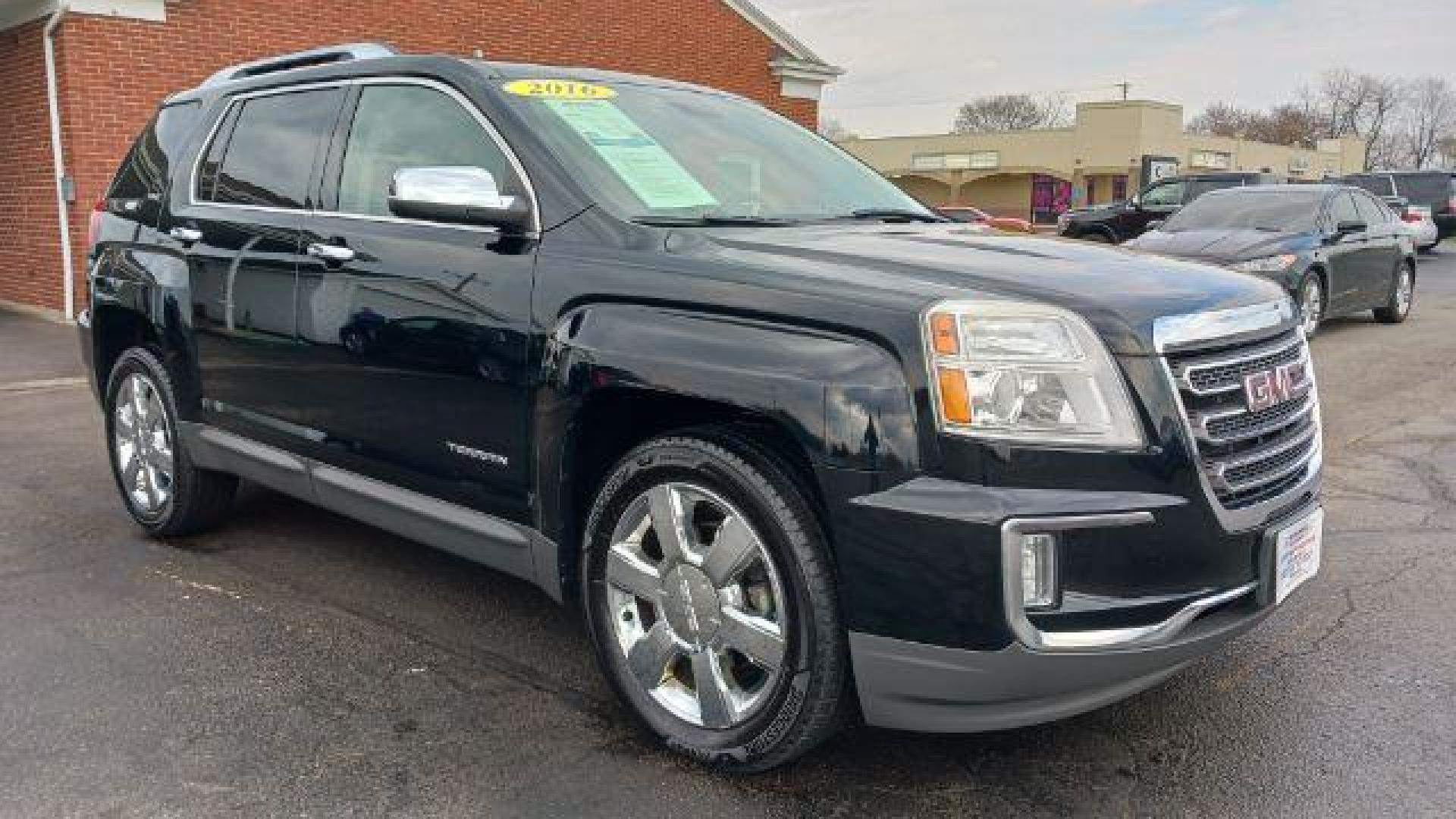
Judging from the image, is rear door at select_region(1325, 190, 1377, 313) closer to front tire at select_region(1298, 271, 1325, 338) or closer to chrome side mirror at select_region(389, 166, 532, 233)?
front tire at select_region(1298, 271, 1325, 338)

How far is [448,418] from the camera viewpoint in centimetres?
347

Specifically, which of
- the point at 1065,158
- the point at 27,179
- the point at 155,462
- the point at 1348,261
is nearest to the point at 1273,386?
the point at 155,462

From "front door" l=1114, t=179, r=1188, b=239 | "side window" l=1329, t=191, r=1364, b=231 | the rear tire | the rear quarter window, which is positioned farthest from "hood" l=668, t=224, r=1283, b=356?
the rear quarter window

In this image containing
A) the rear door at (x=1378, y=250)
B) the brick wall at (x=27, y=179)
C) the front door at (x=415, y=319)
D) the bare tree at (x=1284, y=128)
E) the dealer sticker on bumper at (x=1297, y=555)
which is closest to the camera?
A: the dealer sticker on bumper at (x=1297, y=555)

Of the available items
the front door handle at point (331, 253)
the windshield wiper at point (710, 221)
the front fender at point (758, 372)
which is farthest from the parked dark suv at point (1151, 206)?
the front fender at point (758, 372)

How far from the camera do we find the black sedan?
1045 cm

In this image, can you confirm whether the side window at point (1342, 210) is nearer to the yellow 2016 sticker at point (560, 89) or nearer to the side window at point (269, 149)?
the yellow 2016 sticker at point (560, 89)

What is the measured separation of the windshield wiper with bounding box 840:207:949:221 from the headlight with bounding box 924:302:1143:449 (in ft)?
4.35

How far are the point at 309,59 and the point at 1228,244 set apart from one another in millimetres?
8537

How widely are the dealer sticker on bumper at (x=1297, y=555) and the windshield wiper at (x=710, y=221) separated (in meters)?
1.59

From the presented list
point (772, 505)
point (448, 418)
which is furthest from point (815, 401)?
point (448, 418)

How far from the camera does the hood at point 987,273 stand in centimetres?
263

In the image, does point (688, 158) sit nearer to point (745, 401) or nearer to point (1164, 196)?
point (745, 401)

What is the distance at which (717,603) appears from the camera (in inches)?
114
